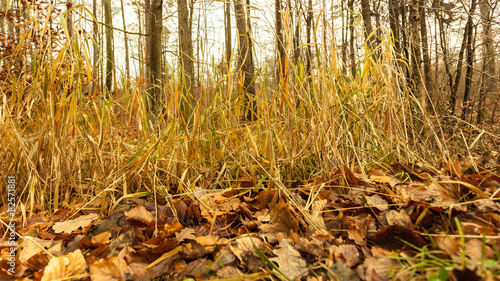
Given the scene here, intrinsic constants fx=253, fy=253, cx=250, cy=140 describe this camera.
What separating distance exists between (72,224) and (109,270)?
17.1 inches

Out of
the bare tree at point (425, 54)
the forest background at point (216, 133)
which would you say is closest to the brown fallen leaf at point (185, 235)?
the forest background at point (216, 133)

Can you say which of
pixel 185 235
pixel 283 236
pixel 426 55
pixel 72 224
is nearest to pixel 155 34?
pixel 72 224

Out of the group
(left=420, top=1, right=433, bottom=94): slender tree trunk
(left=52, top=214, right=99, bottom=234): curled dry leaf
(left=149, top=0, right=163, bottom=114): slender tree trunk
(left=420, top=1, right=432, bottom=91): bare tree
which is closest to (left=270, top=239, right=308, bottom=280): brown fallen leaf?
(left=52, top=214, right=99, bottom=234): curled dry leaf

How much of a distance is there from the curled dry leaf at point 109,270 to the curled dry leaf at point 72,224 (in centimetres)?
36

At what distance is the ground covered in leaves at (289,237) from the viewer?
62 cm

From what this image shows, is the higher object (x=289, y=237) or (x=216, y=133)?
(x=216, y=133)

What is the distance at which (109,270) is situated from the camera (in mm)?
701

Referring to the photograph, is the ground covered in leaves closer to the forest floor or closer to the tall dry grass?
the forest floor

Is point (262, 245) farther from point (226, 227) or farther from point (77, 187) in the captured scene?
point (77, 187)

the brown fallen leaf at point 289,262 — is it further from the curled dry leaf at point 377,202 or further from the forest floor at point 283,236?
the curled dry leaf at point 377,202

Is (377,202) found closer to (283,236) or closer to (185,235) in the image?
(283,236)

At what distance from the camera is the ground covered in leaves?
0.62 meters

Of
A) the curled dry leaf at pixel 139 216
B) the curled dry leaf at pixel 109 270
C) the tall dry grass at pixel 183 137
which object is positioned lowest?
the curled dry leaf at pixel 109 270

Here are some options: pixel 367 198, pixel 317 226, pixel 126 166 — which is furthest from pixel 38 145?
pixel 367 198
